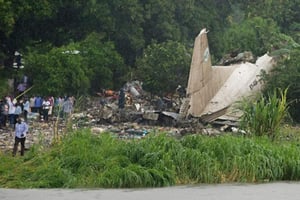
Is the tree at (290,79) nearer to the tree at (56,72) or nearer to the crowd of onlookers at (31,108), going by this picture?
the crowd of onlookers at (31,108)

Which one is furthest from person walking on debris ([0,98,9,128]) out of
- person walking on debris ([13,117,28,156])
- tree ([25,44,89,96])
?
person walking on debris ([13,117,28,156])

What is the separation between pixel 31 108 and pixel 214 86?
344 inches

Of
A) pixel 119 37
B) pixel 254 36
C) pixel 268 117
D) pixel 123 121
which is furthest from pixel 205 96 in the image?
pixel 254 36

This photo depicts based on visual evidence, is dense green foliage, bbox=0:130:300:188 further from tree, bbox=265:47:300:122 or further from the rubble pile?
tree, bbox=265:47:300:122

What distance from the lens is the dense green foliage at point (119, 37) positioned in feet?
105

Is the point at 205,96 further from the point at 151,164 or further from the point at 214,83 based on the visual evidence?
the point at 151,164

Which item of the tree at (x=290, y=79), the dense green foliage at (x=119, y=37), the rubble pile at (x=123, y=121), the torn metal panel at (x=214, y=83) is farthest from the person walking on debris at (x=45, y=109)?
the tree at (x=290, y=79)

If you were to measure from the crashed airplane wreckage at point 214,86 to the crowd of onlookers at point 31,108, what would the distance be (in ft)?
17.9

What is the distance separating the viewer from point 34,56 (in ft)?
106

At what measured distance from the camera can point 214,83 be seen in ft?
99.1

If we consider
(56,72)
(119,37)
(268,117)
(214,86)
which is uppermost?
(119,37)

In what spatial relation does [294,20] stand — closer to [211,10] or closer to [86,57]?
[211,10]

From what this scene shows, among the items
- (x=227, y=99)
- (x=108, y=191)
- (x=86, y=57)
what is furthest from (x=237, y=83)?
(x=108, y=191)

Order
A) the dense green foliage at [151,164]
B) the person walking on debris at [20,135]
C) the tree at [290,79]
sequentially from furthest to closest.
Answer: the tree at [290,79] < the person walking on debris at [20,135] < the dense green foliage at [151,164]
